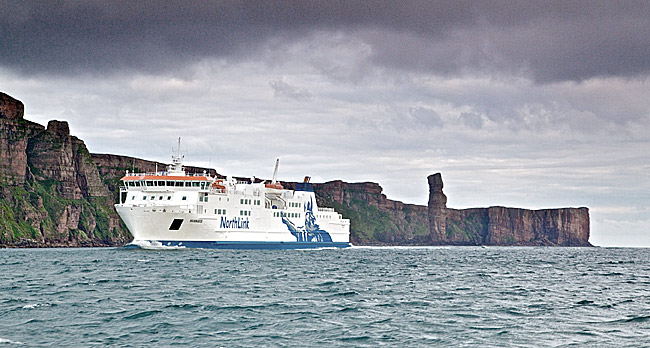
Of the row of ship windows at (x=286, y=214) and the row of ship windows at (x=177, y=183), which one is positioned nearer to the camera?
the row of ship windows at (x=177, y=183)

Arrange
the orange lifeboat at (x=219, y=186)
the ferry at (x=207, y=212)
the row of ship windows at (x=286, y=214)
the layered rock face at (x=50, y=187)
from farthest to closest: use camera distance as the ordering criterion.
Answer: the layered rock face at (x=50, y=187) < the row of ship windows at (x=286, y=214) < the orange lifeboat at (x=219, y=186) < the ferry at (x=207, y=212)

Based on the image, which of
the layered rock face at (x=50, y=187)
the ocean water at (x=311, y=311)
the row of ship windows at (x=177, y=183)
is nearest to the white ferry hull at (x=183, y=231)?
the row of ship windows at (x=177, y=183)

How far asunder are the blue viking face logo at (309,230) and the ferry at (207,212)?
0.45 ft

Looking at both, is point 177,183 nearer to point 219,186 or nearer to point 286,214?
point 219,186

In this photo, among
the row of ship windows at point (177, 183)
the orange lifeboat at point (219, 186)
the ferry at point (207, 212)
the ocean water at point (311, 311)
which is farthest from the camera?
the orange lifeboat at point (219, 186)

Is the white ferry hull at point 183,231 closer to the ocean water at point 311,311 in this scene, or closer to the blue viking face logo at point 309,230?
the blue viking face logo at point 309,230

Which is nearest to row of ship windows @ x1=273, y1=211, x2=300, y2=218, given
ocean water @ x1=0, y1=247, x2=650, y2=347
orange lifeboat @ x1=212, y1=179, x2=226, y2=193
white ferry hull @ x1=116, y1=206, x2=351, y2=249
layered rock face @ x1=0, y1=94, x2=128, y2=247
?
white ferry hull @ x1=116, y1=206, x2=351, y2=249

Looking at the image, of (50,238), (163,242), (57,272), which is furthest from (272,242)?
(50,238)

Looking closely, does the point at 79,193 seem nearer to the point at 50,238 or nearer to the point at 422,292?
the point at 50,238

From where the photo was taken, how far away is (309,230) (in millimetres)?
94562

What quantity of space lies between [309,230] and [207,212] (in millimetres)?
20760

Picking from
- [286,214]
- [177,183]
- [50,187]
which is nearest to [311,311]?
[177,183]

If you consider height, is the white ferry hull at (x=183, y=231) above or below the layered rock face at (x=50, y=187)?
below

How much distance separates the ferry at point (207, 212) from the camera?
2921 inches
